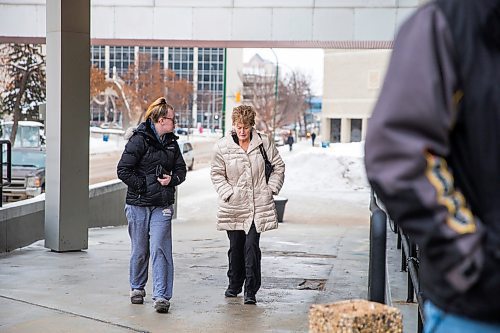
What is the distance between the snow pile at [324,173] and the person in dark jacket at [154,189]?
1046 inches

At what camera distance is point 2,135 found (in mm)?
30469

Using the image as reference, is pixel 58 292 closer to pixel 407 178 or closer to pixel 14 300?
pixel 14 300

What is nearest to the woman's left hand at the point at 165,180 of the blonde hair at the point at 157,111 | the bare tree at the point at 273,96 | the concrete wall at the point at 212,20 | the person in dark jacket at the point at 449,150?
the blonde hair at the point at 157,111

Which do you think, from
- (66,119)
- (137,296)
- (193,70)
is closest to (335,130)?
(193,70)

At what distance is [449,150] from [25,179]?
2050cm

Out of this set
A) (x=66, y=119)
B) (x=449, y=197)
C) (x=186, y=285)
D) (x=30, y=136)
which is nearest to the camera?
(x=449, y=197)

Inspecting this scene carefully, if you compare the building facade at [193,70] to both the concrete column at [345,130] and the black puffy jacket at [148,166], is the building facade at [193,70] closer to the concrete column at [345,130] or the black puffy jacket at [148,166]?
the concrete column at [345,130]

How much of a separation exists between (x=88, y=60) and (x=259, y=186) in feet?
16.6

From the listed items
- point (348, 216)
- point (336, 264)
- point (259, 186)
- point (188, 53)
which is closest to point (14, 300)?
point (259, 186)

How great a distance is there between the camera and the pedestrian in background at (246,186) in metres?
8.98

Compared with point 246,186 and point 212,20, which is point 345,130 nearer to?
point 212,20

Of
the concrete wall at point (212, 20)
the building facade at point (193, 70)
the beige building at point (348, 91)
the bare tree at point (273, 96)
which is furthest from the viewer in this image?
the building facade at point (193, 70)

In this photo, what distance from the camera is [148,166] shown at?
8602mm

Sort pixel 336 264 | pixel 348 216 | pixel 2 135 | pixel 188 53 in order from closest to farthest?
pixel 336 264 → pixel 348 216 → pixel 2 135 → pixel 188 53
